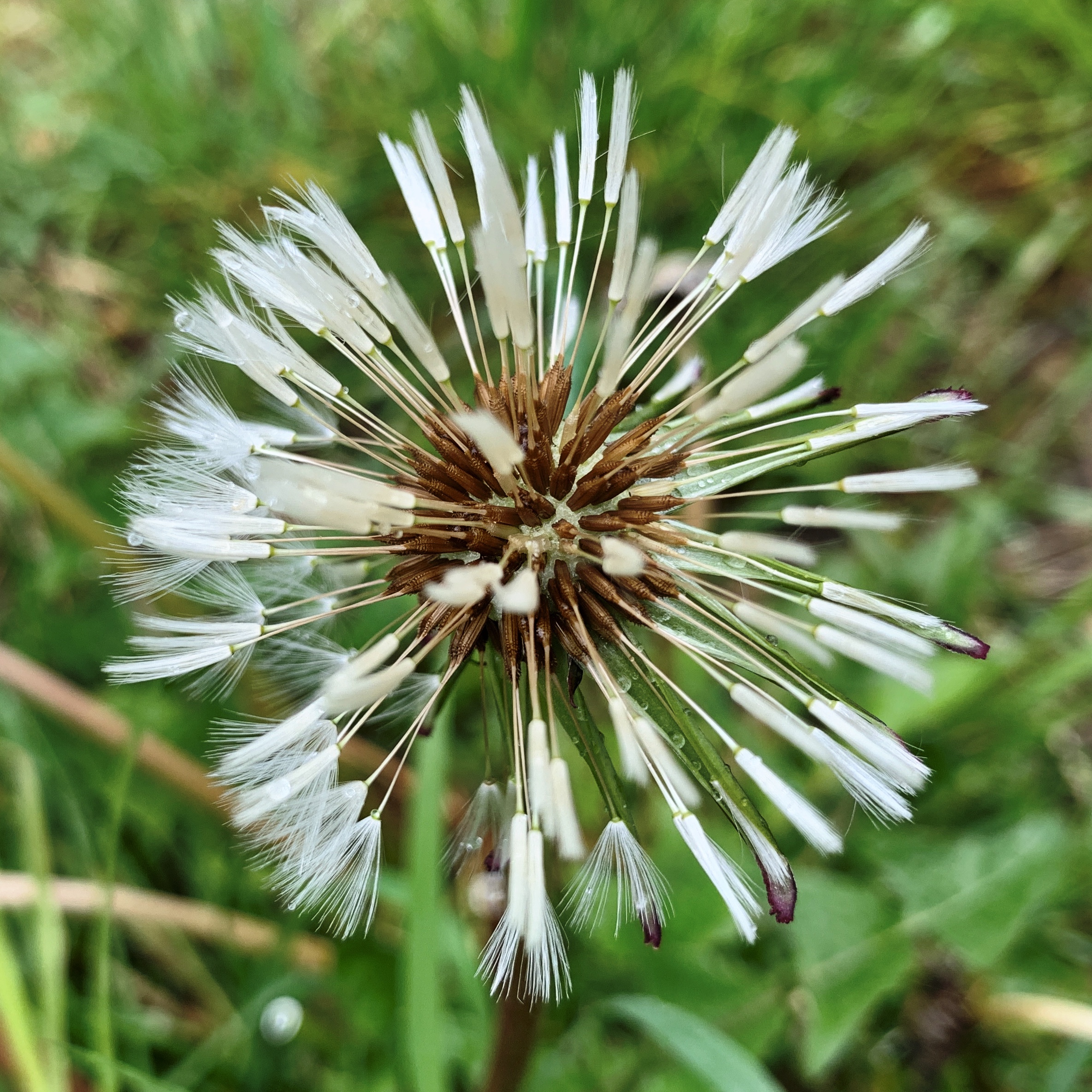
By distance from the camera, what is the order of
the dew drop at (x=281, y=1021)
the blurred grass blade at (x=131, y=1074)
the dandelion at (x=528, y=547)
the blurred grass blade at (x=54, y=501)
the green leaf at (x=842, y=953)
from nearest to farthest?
the dandelion at (x=528, y=547), the blurred grass blade at (x=131, y=1074), the green leaf at (x=842, y=953), the blurred grass blade at (x=54, y=501), the dew drop at (x=281, y=1021)

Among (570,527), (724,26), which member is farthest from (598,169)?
(570,527)

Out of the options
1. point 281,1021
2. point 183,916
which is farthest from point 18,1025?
point 281,1021

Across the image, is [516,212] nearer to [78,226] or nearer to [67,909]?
[67,909]

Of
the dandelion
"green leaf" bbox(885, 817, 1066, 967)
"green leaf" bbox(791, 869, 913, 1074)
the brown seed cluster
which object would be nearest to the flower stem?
the dandelion

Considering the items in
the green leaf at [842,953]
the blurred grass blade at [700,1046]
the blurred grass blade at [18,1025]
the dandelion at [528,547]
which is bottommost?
the green leaf at [842,953]

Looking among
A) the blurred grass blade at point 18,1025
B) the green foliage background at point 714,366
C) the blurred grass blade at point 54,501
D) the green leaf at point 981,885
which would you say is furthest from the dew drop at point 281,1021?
the green leaf at point 981,885

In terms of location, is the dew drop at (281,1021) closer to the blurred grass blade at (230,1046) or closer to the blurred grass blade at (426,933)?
the blurred grass blade at (230,1046)
